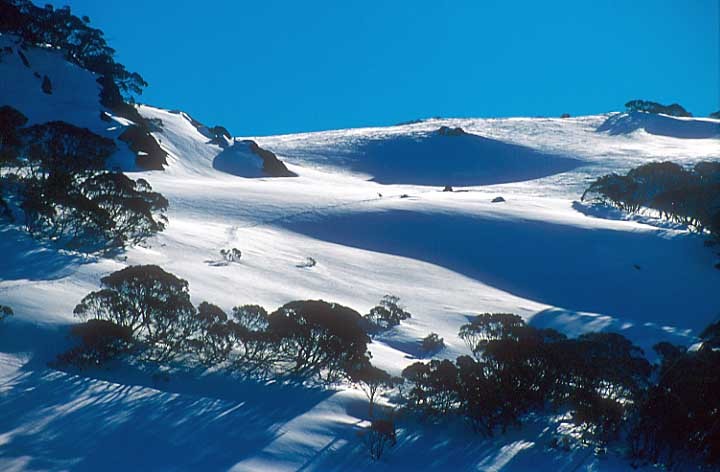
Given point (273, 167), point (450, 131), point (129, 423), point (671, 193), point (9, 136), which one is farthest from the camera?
point (450, 131)

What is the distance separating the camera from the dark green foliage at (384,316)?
24.5m

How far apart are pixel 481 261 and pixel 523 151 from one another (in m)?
62.1

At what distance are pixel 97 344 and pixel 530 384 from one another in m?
12.6

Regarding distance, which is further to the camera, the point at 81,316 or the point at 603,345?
the point at 603,345

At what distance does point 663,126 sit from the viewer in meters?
115

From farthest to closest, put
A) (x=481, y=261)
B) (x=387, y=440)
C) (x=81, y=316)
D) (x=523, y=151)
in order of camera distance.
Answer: (x=523, y=151), (x=481, y=261), (x=81, y=316), (x=387, y=440)

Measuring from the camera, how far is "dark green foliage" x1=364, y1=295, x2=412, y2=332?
966 inches

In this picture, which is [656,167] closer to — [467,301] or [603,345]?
[467,301]

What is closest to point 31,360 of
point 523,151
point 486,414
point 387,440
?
point 387,440

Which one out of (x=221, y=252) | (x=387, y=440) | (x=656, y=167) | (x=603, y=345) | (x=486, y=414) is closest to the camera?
(x=387, y=440)

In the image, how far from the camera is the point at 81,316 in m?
18.1

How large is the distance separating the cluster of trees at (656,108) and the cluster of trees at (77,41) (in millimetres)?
102160

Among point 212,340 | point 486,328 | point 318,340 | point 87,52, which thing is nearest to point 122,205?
point 212,340

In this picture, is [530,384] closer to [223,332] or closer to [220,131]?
[223,332]
